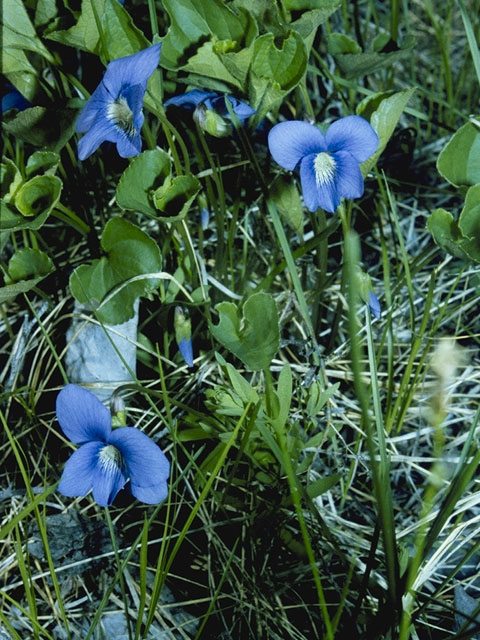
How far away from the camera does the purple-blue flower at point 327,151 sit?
1.21 metres

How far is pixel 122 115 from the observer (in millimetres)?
1302

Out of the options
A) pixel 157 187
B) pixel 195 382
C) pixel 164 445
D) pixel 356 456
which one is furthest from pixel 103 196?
pixel 356 456

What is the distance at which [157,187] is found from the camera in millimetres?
1359

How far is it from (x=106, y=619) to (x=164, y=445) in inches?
13.5

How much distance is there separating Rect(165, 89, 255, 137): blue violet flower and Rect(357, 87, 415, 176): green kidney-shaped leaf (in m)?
0.23

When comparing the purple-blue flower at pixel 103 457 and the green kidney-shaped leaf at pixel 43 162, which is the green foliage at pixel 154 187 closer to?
the green kidney-shaped leaf at pixel 43 162

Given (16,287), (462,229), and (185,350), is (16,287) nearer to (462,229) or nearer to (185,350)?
(185,350)

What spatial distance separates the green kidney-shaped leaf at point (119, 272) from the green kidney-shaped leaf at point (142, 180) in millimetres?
48

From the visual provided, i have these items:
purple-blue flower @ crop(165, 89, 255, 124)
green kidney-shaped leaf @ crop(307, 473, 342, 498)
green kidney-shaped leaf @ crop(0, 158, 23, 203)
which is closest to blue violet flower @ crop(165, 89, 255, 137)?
purple-blue flower @ crop(165, 89, 255, 124)

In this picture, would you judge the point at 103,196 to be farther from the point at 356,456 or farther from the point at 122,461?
the point at 356,456

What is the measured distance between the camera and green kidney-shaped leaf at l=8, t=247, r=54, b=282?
4.43 ft

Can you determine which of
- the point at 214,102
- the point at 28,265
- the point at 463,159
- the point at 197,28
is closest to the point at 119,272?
the point at 28,265

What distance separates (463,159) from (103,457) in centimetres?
87

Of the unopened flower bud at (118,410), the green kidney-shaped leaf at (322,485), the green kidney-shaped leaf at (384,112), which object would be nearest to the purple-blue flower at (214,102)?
the green kidney-shaped leaf at (384,112)
